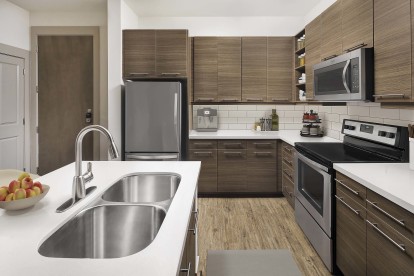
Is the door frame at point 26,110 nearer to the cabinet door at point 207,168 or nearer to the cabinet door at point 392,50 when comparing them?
the cabinet door at point 207,168

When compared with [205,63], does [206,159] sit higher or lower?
lower

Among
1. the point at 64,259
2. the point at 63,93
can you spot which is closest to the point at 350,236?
the point at 64,259

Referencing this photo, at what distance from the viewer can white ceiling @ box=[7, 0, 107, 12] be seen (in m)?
4.13

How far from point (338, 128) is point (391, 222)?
2.39m

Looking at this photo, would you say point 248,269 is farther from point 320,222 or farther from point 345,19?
Result: point 345,19

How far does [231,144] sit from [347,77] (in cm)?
198

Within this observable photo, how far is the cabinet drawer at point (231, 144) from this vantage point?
435cm

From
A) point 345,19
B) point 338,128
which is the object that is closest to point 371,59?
point 345,19

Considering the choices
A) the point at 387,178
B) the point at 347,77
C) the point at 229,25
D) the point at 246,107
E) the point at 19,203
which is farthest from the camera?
the point at 246,107

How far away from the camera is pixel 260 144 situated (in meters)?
4.32

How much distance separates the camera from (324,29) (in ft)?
10.6

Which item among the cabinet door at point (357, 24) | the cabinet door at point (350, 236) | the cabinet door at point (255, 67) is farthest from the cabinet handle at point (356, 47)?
the cabinet door at point (255, 67)

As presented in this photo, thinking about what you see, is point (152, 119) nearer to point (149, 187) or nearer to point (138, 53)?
point (138, 53)

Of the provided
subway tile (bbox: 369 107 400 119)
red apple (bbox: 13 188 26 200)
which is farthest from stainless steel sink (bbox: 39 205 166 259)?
subway tile (bbox: 369 107 400 119)
